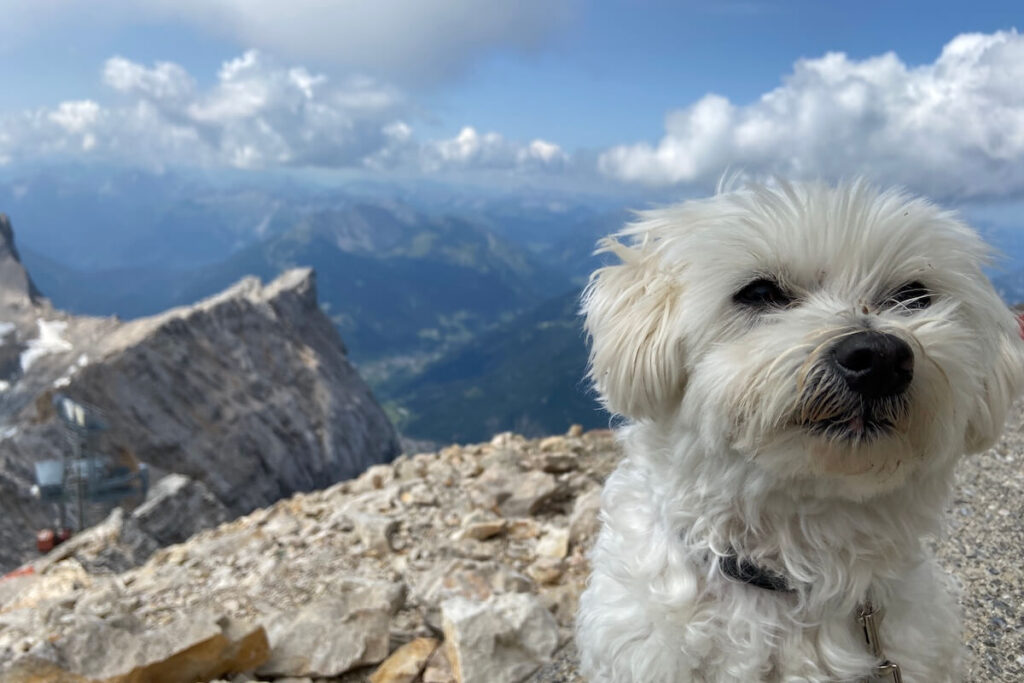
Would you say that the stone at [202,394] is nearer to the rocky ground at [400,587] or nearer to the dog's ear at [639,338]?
the rocky ground at [400,587]

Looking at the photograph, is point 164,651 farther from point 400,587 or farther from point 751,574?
point 751,574

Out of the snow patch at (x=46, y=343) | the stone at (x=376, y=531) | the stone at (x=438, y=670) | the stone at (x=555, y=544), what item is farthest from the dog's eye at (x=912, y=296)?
the snow patch at (x=46, y=343)

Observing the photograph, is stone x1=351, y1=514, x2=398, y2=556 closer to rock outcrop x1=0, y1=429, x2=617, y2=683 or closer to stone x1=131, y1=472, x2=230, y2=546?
rock outcrop x1=0, y1=429, x2=617, y2=683

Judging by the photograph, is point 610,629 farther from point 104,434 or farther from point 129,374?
point 129,374

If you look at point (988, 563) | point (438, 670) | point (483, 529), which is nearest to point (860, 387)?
point (988, 563)

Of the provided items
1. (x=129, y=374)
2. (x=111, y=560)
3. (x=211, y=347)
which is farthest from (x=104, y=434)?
(x=111, y=560)

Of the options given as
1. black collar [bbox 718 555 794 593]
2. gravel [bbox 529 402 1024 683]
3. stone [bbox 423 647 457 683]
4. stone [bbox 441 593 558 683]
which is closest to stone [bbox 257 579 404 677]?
stone [bbox 423 647 457 683]
